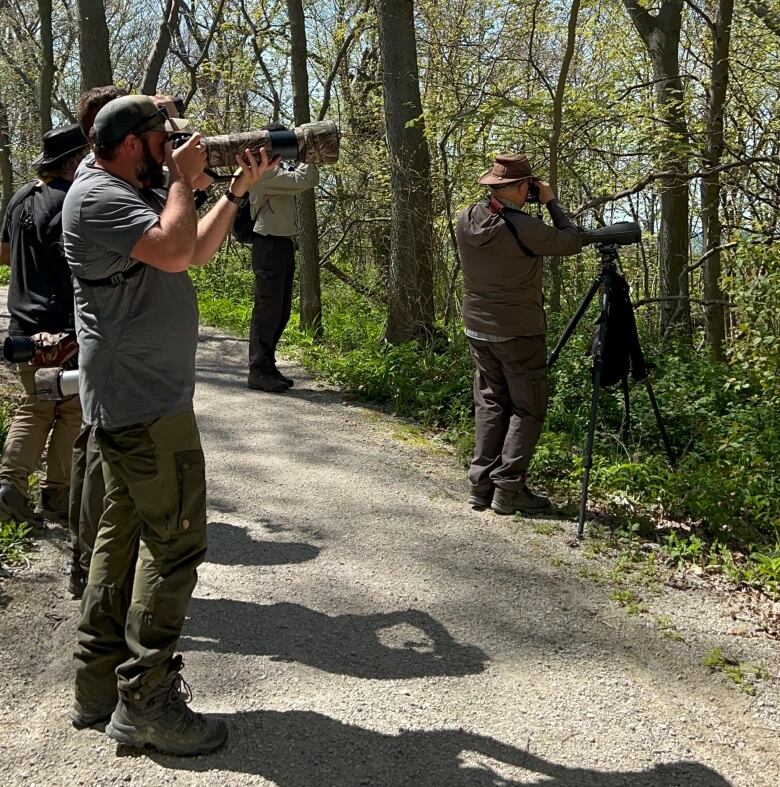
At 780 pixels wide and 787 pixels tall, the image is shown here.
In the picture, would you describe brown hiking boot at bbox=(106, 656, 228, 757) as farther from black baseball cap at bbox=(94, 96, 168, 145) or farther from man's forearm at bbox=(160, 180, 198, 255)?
black baseball cap at bbox=(94, 96, 168, 145)

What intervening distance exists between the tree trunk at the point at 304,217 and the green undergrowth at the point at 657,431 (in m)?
1.09

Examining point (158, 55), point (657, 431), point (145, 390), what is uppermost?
point (158, 55)

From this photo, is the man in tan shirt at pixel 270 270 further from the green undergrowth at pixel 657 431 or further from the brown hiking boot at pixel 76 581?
the brown hiking boot at pixel 76 581

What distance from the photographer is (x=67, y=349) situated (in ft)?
14.0

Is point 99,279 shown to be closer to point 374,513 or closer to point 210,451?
point 374,513

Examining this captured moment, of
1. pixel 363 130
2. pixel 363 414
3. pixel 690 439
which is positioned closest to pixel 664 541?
pixel 690 439

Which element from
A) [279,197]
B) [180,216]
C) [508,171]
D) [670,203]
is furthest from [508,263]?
[670,203]

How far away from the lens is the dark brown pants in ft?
17.9

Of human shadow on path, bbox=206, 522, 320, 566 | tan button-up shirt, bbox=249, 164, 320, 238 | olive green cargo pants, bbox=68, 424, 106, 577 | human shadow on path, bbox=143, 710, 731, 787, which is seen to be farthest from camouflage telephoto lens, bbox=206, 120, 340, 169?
tan button-up shirt, bbox=249, 164, 320, 238

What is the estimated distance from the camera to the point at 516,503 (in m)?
5.51

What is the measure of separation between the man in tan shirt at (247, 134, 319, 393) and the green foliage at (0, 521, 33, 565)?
3756mm

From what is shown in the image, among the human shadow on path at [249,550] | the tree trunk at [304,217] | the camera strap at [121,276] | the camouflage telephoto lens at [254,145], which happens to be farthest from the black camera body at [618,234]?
the tree trunk at [304,217]

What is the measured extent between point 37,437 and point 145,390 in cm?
221

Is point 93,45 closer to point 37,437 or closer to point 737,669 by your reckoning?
point 37,437
